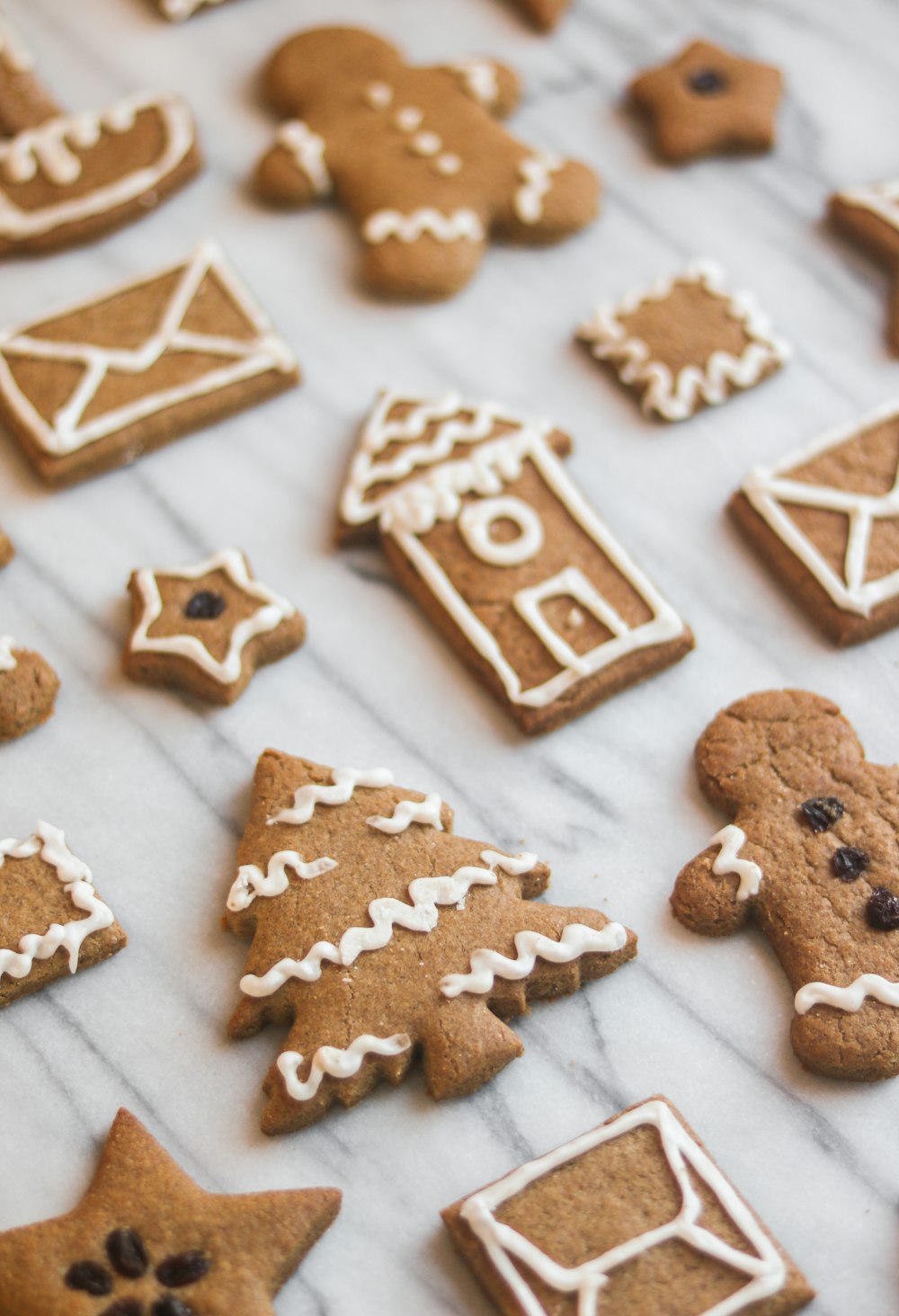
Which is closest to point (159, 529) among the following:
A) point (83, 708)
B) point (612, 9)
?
point (83, 708)

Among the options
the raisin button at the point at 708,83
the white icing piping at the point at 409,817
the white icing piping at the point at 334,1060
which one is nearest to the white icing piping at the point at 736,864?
the white icing piping at the point at 409,817

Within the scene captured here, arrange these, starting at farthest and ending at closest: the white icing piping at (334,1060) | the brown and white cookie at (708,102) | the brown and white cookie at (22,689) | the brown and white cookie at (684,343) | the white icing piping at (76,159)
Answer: the brown and white cookie at (708,102), the white icing piping at (76,159), the brown and white cookie at (684,343), the brown and white cookie at (22,689), the white icing piping at (334,1060)

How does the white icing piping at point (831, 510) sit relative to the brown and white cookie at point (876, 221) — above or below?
below

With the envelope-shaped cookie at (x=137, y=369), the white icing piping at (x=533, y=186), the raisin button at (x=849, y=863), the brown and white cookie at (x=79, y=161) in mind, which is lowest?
the raisin button at (x=849, y=863)

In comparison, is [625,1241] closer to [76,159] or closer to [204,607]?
[204,607]

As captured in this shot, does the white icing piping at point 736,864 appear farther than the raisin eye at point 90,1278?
Yes

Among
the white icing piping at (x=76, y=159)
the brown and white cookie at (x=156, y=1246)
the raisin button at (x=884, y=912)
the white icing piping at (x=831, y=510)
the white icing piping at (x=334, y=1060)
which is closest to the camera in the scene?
the brown and white cookie at (x=156, y=1246)

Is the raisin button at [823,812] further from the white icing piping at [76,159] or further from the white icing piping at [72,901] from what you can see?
the white icing piping at [76,159]
